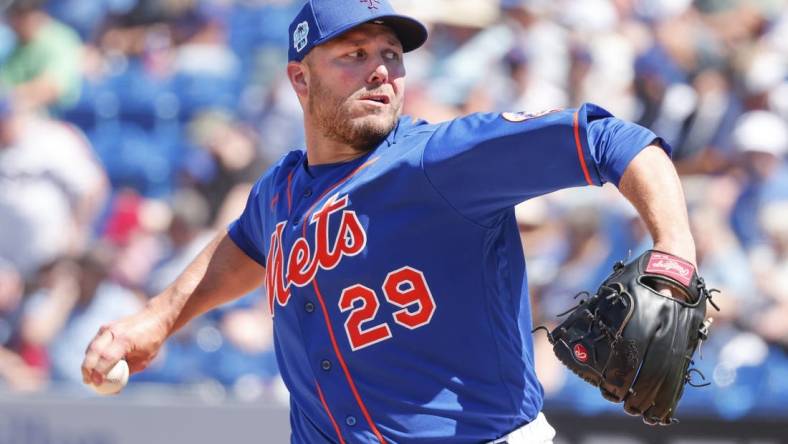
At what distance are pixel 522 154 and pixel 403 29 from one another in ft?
2.58

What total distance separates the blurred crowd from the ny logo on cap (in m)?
3.20

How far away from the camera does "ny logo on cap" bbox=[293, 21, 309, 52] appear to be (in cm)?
328

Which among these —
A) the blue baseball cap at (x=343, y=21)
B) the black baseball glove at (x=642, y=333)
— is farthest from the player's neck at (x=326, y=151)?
the black baseball glove at (x=642, y=333)

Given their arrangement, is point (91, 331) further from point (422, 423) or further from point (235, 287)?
point (422, 423)

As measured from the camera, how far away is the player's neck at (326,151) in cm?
322

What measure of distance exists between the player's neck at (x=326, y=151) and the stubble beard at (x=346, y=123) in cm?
2

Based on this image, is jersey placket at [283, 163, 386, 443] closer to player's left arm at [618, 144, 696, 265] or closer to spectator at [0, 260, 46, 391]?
player's left arm at [618, 144, 696, 265]

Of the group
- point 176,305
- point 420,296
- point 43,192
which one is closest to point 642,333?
point 420,296

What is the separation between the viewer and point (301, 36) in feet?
10.9

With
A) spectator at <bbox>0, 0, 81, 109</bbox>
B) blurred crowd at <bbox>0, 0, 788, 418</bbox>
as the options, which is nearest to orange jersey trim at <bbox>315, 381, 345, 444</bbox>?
blurred crowd at <bbox>0, 0, 788, 418</bbox>

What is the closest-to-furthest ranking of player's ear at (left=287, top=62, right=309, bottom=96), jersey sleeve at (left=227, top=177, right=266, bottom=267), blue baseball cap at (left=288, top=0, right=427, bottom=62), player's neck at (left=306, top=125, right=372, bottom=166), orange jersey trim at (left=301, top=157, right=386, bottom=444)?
orange jersey trim at (left=301, top=157, right=386, bottom=444) < blue baseball cap at (left=288, top=0, right=427, bottom=62) < player's neck at (left=306, top=125, right=372, bottom=166) < player's ear at (left=287, top=62, right=309, bottom=96) < jersey sleeve at (left=227, top=177, right=266, bottom=267)

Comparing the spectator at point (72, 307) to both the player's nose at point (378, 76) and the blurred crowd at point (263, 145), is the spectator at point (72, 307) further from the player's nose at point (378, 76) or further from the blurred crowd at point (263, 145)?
the player's nose at point (378, 76)

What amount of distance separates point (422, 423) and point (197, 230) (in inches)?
182

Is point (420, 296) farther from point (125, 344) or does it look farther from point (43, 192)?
point (43, 192)
